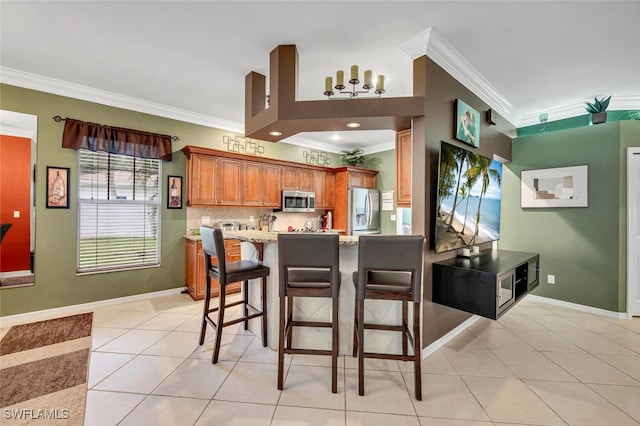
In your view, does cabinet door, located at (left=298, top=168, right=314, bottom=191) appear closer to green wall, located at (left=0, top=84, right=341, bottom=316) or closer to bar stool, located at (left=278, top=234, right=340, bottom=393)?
green wall, located at (left=0, top=84, right=341, bottom=316)

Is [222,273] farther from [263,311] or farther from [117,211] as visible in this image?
[117,211]

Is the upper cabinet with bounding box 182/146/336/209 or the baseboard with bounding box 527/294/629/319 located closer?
the baseboard with bounding box 527/294/629/319

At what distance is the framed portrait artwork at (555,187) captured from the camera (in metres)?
3.60

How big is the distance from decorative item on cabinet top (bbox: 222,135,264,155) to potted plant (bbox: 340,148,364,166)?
1.93 metres

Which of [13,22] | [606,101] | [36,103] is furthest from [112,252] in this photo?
[606,101]

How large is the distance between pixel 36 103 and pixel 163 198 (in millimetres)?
1684

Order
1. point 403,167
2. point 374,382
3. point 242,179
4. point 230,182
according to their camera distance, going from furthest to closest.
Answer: point 242,179 < point 230,182 < point 403,167 < point 374,382

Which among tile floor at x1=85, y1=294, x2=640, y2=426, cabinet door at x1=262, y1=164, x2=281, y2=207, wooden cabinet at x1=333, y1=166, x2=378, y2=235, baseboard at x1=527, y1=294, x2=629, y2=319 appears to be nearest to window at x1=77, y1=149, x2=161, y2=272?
tile floor at x1=85, y1=294, x2=640, y2=426

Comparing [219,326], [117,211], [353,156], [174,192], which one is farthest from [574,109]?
[117,211]

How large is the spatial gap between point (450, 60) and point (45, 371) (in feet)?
14.2

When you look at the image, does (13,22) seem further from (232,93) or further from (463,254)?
(463,254)

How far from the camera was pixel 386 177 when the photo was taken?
5.82 metres

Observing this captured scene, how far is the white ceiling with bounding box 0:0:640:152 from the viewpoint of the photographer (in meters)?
2.07

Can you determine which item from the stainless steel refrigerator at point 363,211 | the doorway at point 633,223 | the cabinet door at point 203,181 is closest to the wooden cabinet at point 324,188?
the stainless steel refrigerator at point 363,211
